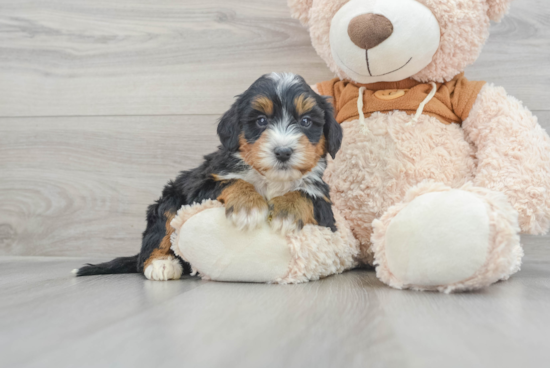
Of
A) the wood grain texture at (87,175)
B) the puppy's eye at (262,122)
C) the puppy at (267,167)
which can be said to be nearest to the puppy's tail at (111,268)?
the puppy at (267,167)

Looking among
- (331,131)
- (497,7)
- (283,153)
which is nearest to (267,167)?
(283,153)

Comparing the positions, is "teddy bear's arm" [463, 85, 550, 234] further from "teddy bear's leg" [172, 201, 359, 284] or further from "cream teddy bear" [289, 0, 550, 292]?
"teddy bear's leg" [172, 201, 359, 284]

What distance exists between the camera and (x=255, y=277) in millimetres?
1339

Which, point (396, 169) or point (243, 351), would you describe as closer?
point (243, 351)

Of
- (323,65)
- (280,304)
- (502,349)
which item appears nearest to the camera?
(502,349)

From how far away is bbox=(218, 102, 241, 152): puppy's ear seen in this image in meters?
1.41

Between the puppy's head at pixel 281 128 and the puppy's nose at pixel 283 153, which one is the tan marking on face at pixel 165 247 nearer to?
the puppy's head at pixel 281 128

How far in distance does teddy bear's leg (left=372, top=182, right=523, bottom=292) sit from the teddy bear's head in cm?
52

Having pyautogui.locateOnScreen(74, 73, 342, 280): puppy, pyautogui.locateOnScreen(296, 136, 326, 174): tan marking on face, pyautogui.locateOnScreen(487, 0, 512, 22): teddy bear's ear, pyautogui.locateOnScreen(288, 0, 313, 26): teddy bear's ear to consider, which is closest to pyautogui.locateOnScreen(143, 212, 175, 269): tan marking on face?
pyautogui.locateOnScreen(74, 73, 342, 280): puppy

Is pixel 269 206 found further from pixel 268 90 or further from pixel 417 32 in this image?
pixel 417 32

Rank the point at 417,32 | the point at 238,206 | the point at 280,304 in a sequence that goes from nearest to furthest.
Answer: the point at 280,304, the point at 238,206, the point at 417,32

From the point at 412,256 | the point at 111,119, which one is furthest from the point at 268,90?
the point at 111,119

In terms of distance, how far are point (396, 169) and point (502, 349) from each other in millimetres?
854

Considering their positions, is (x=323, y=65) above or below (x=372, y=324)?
above
